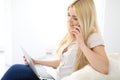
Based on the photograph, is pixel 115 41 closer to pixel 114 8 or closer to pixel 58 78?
pixel 114 8

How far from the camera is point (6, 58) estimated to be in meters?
2.71

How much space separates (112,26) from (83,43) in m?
1.06

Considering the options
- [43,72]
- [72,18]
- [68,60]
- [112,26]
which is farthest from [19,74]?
[112,26]

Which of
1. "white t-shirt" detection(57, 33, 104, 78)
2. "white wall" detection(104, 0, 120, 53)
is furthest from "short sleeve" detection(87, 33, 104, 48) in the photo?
"white wall" detection(104, 0, 120, 53)

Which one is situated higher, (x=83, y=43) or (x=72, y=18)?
(x=72, y=18)

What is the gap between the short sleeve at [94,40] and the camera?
1.19 m

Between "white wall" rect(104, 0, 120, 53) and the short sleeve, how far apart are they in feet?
3.19

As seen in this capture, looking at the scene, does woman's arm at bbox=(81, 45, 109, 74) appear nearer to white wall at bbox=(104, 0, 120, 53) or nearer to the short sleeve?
the short sleeve

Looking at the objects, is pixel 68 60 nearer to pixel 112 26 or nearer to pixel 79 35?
pixel 79 35

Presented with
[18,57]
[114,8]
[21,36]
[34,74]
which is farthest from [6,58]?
[114,8]

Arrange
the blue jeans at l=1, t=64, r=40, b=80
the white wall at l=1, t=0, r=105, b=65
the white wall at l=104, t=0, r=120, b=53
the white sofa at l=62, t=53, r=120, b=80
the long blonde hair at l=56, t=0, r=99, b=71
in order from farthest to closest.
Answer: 1. the white wall at l=1, t=0, r=105, b=65
2. the white wall at l=104, t=0, r=120, b=53
3. the blue jeans at l=1, t=64, r=40, b=80
4. the long blonde hair at l=56, t=0, r=99, b=71
5. the white sofa at l=62, t=53, r=120, b=80

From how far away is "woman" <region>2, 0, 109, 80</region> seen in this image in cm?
115

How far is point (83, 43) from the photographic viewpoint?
1192 millimetres

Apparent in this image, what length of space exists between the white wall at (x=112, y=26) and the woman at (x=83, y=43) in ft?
2.78
